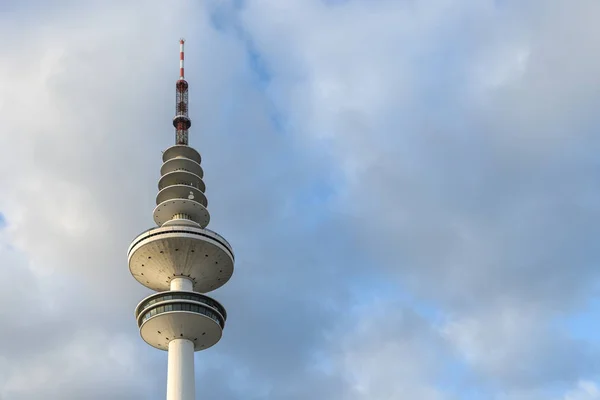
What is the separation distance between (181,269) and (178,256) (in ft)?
6.32

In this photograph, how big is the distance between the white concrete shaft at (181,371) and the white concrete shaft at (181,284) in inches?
272

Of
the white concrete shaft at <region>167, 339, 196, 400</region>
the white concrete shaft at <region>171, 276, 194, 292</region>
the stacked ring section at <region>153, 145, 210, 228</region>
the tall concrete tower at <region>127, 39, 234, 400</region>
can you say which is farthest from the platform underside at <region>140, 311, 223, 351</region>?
the stacked ring section at <region>153, 145, 210, 228</region>

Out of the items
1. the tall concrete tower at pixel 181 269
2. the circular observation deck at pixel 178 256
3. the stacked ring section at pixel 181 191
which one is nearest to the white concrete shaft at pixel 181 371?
the tall concrete tower at pixel 181 269

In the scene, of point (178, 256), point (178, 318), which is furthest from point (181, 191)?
point (178, 318)

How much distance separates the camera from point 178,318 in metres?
90.0

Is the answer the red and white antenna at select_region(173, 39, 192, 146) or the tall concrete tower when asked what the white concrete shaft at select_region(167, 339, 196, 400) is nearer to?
the tall concrete tower

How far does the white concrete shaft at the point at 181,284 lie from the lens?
95.0 meters

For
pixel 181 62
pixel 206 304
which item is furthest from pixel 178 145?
pixel 206 304

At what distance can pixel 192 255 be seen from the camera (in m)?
95.7

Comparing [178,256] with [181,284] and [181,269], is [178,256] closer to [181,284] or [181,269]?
[181,269]

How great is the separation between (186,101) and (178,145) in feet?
28.6

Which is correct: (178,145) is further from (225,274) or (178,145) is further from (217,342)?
(217,342)

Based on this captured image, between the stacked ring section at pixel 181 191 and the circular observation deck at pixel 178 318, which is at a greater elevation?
the stacked ring section at pixel 181 191

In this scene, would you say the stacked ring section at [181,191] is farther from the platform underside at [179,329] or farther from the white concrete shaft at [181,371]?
A: the white concrete shaft at [181,371]
